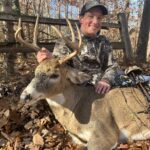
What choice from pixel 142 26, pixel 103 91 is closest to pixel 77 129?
pixel 103 91

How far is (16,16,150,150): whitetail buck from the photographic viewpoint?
16.5ft

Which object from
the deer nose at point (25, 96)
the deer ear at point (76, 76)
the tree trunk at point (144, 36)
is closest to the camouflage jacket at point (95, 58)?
the deer ear at point (76, 76)

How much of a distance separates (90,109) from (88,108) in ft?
0.11

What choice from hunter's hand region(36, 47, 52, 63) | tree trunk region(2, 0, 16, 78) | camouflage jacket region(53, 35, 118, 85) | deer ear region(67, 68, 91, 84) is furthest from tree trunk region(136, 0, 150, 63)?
hunter's hand region(36, 47, 52, 63)

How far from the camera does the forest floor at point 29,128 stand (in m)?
5.30

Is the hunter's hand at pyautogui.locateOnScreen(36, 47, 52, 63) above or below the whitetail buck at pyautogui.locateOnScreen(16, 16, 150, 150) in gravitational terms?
above

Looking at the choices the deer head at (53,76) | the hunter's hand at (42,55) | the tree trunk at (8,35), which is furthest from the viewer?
the tree trunk at (8,35)

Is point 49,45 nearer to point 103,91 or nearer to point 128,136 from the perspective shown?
point 103,91

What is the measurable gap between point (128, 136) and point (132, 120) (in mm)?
229

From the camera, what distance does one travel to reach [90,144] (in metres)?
4.99

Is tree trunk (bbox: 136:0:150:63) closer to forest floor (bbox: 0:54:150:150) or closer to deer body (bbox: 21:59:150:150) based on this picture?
forest floor (bbox: 0:54:150:150)

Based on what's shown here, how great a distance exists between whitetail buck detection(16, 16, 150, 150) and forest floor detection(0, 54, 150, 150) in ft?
0.68

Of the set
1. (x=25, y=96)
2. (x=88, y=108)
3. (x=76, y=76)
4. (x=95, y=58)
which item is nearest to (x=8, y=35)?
(x=95, y=58)

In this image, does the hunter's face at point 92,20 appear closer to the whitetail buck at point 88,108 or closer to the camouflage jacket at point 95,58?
the camouflage jacket at point 95,58
